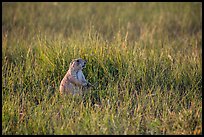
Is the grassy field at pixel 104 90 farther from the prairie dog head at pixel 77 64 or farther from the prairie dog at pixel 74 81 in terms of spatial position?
the prairie dog head at pixel 77 64

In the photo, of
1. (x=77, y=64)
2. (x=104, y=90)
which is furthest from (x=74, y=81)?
→ (x=104, y=90)

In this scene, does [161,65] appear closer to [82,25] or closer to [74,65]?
[74,65]

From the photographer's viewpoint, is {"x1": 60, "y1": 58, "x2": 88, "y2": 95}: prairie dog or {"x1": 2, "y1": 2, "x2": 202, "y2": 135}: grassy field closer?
{"x1": 2, "y1": 2, "x2": 202, "y2": 135}: grassy field

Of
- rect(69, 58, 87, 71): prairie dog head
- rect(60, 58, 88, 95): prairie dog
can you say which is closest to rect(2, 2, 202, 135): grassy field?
rect(60, 58, 88, 95): prairie dog

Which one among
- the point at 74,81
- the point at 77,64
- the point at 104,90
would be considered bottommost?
the point at 104,90

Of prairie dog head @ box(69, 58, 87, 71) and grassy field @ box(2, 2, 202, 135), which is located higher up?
prairie dog head @ box(69, 58, 87, 71)

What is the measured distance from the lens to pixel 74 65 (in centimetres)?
599

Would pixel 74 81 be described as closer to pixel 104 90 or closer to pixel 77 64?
pixel 77 64

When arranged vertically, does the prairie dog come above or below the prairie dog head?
below

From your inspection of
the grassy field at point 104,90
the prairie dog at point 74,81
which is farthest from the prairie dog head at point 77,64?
the grassy field at point 104,90

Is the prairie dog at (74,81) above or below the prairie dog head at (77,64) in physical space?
below

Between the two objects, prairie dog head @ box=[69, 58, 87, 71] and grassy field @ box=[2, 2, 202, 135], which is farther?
prairie dog head @ box=[69, 58, 87, 71]

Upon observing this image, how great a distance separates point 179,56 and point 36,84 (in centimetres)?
267

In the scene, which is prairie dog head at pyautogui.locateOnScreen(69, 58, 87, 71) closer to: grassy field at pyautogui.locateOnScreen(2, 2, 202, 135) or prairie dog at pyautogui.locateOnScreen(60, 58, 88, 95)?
prairie dog at pyautogui.locateOnScreen(60, 58, 88, 95)
